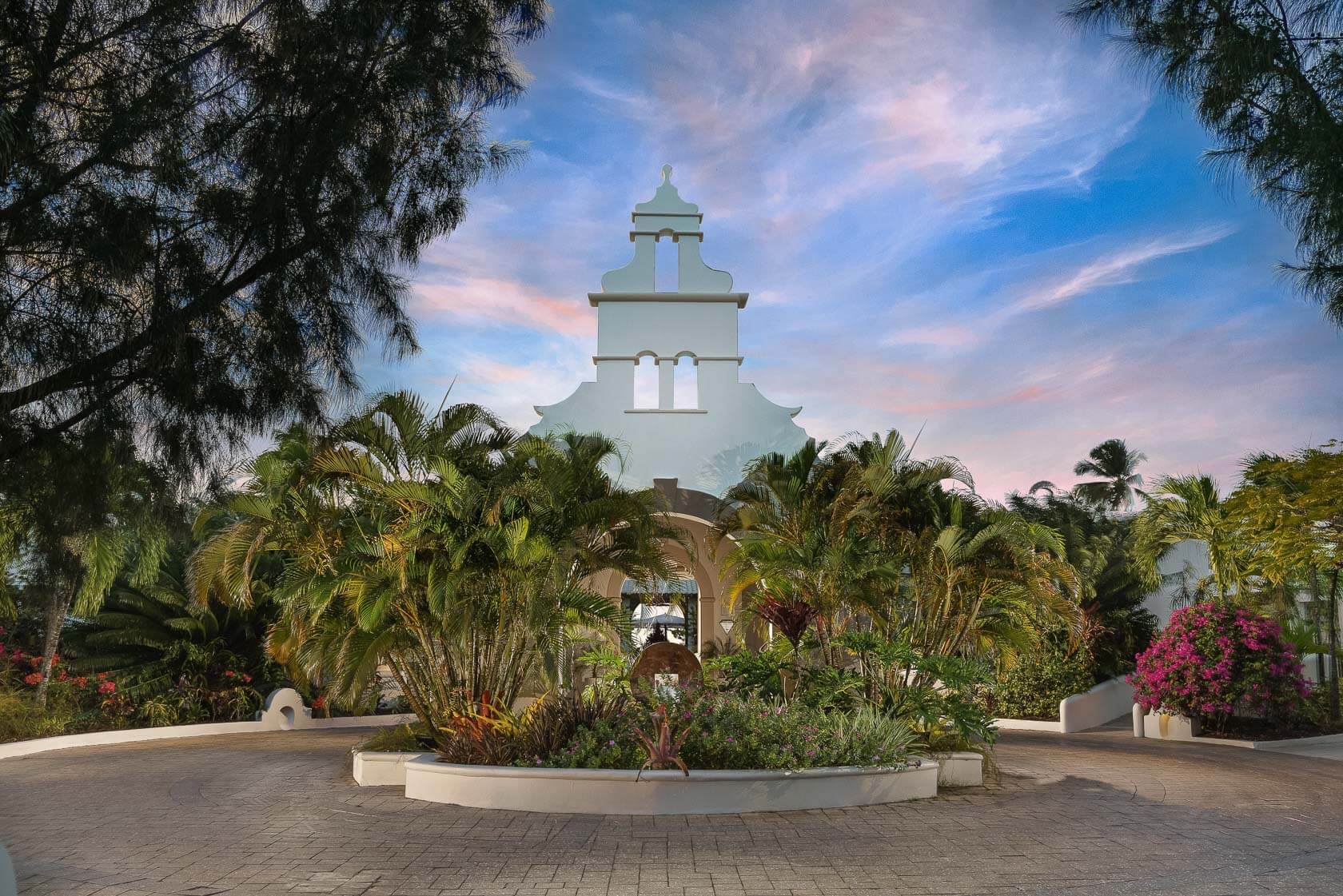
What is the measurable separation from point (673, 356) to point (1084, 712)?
16.4 meters

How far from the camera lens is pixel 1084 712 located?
59.6 ft

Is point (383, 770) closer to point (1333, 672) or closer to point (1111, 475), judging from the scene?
point (1333, 672)

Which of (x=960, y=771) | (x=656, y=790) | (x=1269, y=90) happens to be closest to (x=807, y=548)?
(x=960, y=771)

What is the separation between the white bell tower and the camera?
29891mm

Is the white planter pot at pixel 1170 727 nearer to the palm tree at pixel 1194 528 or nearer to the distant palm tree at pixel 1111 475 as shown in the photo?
the palm tree at pixel 1194 528

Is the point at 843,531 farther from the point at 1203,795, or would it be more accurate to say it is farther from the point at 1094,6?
the point at 1094,6

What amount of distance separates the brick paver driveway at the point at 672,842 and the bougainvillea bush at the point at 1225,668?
→ 411 centimetres

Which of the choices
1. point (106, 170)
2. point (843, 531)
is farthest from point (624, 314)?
point (106, 170)

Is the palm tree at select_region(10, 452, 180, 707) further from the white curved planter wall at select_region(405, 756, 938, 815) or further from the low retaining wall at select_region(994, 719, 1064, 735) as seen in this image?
the low retaining wall at select_region(994, 719, 1064, 735)

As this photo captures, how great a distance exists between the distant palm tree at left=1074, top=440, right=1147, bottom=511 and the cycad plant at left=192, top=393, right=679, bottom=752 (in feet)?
73.0

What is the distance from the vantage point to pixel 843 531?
11633mm

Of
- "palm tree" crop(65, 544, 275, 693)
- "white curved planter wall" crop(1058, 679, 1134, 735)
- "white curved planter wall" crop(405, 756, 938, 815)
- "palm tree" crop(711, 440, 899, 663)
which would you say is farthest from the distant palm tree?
"palm tree" crop(65, 544, 275, 693)

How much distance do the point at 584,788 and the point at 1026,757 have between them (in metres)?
7.26

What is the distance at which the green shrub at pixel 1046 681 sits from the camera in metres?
18.5
